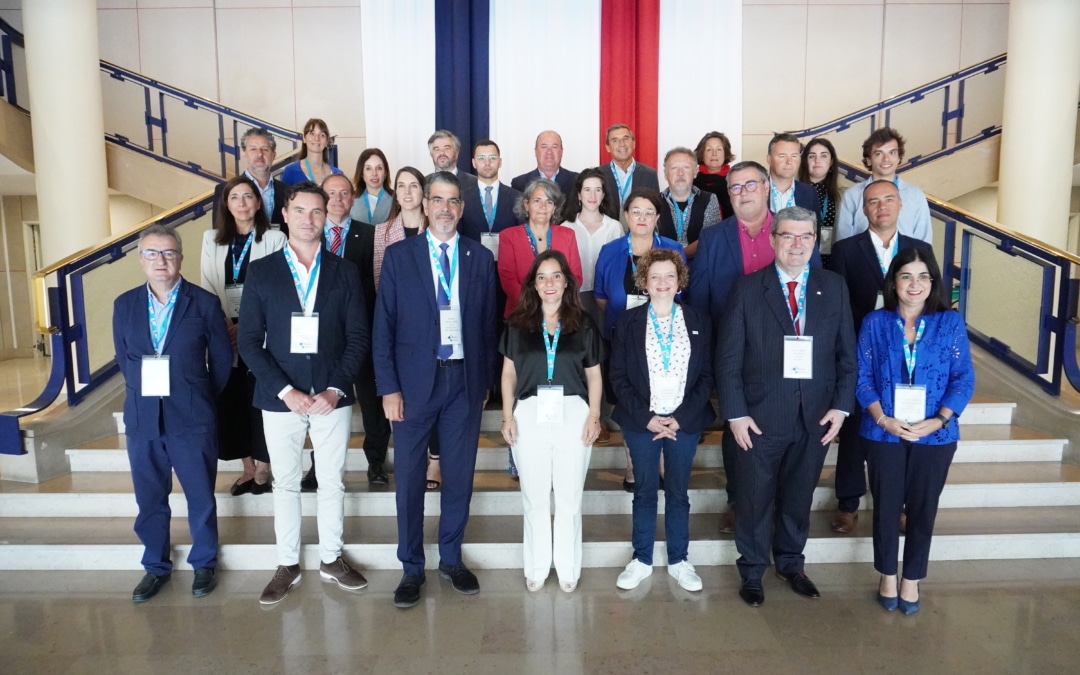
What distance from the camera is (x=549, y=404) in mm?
2957

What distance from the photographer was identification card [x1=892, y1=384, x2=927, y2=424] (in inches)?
112

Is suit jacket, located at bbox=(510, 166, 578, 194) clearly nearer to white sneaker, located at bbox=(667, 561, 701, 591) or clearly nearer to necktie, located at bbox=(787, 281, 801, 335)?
necktie, located at bbox=(787, 281, 801, 335)

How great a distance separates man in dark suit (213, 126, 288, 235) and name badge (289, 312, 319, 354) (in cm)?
124

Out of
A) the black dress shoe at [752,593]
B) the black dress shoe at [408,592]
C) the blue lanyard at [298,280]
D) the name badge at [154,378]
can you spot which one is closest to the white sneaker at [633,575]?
the black dress shoe at [752,593]

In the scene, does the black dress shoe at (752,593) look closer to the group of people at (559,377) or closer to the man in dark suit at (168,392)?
the group of people at (559,377)

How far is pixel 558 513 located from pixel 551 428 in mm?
410

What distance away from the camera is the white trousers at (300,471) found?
3039 millimetres

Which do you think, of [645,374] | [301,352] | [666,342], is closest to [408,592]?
[301,352]

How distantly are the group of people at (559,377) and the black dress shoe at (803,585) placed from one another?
0.01m

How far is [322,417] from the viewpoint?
3039mm

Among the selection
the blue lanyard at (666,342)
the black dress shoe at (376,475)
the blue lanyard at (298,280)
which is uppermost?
the blue lanyard at (298,280)

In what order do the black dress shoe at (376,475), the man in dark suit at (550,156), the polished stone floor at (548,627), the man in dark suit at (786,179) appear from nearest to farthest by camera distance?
the polished stone floor at (548,627) < the man in dark suit at (786,179) < the black dress shoe at (376,475) < the man in dark suit at (550,156)

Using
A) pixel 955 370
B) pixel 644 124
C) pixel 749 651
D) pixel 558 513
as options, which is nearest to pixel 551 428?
pixel 558 513

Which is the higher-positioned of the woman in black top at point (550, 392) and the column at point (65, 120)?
the column at point (65, 120)
